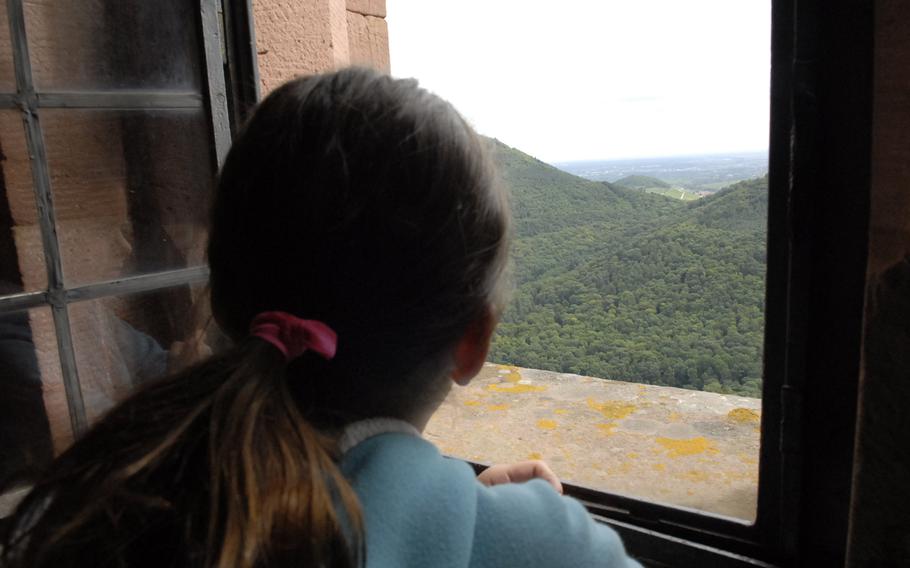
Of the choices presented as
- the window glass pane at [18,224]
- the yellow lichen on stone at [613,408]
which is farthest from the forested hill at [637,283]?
the window glass pane at [18,224]

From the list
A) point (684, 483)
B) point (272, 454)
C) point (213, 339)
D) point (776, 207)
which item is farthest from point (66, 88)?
point (684, 483)

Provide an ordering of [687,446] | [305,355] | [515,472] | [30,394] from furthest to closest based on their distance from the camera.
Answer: [687,446], [30,394], [515,472], [305,355]

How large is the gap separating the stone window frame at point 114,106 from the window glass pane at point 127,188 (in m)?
→ 0.02

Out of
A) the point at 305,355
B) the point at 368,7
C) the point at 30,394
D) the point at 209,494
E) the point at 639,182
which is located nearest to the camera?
the point at 209,494

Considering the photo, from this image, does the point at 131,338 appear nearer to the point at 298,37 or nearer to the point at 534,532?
the point at 298,37

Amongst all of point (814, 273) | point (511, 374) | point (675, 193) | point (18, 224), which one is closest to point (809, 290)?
point (814, 273)

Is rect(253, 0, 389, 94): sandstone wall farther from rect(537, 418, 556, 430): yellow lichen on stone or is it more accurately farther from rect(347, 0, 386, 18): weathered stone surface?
rect(537, 418, 556, 430): yellow lichen on stone

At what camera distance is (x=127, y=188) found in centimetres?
127

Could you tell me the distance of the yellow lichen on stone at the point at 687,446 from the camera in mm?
1318

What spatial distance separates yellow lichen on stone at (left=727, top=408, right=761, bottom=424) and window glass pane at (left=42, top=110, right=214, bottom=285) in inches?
44.4

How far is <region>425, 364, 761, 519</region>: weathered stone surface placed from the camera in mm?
1212

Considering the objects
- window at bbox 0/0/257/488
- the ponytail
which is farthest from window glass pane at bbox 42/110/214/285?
the ponytail

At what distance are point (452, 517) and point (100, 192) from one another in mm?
975

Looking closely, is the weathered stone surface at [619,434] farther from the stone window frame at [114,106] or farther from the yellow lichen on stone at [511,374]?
the stone window frame at [114,106]
